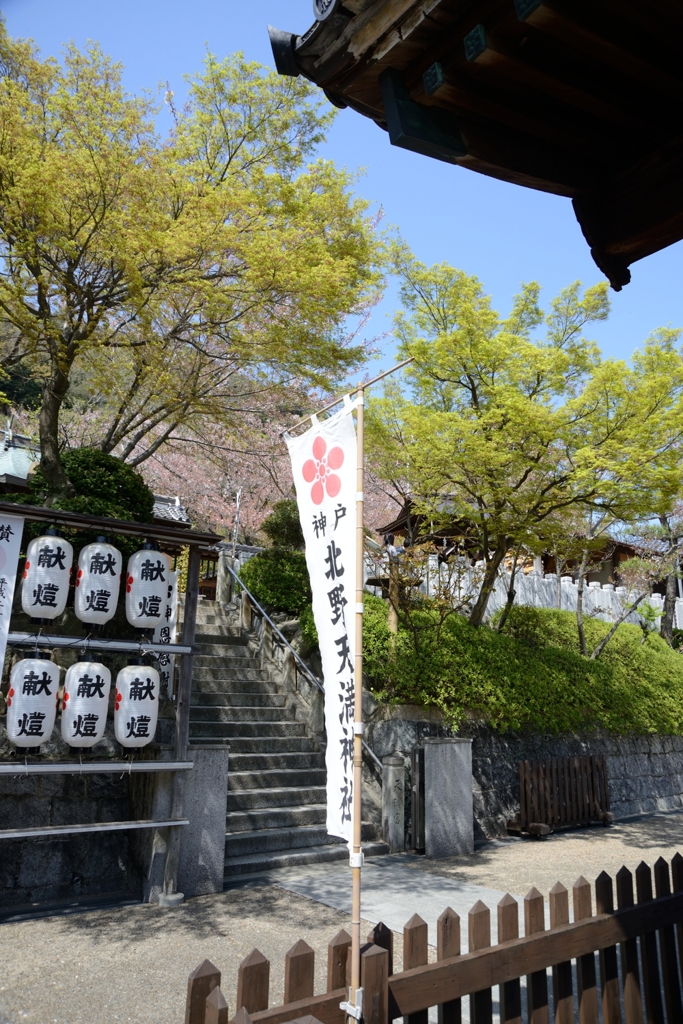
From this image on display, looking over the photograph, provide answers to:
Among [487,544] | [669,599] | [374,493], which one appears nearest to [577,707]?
[487,544]

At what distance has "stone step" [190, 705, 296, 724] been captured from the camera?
991cm

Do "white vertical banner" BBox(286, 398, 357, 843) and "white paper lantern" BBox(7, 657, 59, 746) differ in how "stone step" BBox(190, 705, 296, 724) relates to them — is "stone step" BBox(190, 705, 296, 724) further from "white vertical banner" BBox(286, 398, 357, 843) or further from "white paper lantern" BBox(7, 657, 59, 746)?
"white vertical banner" BBox(286, 398, 357, 843)

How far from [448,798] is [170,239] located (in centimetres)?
798

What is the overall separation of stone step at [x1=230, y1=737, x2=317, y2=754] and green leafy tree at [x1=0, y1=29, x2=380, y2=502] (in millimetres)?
4387

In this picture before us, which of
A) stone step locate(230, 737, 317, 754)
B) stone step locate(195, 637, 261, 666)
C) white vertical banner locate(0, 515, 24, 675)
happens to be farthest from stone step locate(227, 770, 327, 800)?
white vertical banner locate(0, 515, 24, 675)

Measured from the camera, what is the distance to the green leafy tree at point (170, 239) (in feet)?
27.0

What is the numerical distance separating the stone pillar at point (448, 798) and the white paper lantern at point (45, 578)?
5.09 m

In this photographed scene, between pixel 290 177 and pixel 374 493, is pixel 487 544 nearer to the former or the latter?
pixel 290 177

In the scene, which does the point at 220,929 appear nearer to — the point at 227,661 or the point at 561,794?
the point at 227,661

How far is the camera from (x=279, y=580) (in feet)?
43.8

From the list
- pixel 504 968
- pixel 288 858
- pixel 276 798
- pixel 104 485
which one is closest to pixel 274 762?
pixel 276 798

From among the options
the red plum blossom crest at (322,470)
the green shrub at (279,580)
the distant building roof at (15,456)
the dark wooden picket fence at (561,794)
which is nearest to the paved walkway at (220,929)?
the dark wooden picket fence at (561,794)

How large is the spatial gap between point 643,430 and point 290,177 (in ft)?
21.8

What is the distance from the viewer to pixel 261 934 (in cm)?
571
